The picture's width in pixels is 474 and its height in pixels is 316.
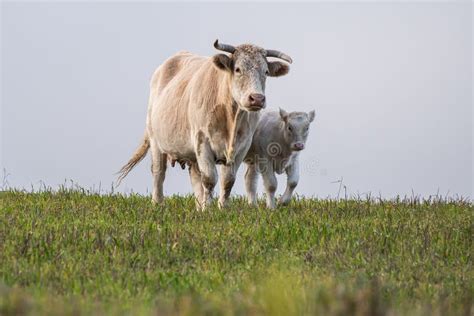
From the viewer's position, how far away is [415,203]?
14.1 meters

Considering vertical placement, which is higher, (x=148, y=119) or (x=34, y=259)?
(x=148, y=119)

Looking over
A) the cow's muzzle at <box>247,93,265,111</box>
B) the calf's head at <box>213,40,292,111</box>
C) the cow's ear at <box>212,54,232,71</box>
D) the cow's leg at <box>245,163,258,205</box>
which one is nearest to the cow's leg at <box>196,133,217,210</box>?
the calf's head at <box>213,40,292,111</box>

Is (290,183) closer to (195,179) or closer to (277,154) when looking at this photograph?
(277,154)

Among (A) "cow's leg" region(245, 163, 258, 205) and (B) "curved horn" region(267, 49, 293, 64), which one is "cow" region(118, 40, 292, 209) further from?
(A) "cow's leg" region(245, 163, 258, 205)

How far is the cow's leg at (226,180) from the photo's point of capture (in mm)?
12812

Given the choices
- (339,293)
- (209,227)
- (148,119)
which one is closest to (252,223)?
(209,227)

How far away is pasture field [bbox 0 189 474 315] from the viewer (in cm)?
641

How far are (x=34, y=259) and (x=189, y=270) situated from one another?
5.00 feet

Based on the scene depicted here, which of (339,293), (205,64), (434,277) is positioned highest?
(205,64)

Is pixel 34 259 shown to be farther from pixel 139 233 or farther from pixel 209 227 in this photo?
pixel 209 227

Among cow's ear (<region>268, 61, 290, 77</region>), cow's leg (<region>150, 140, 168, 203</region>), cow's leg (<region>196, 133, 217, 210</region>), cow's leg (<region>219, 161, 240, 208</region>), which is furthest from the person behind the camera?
cow's leg (<region>150, 140, 168, 203</region>)

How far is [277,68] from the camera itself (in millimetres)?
13102

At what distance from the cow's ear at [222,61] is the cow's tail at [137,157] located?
139 inches

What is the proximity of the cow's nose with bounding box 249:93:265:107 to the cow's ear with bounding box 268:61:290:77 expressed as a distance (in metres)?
1.19
